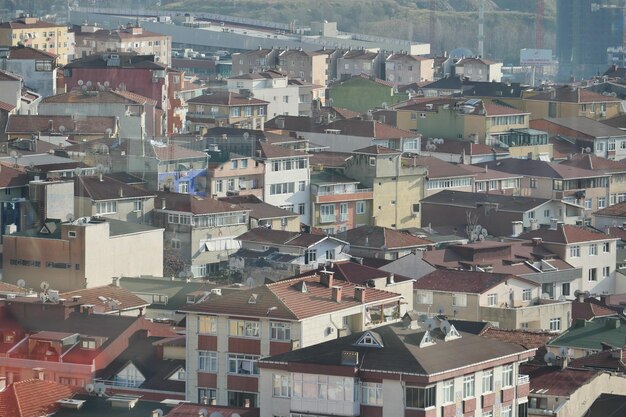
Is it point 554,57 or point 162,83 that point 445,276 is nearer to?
point 162,83

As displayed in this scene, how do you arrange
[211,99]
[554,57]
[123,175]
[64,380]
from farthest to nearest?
[554,57] < [211,99] < [123,175] < [64,380]

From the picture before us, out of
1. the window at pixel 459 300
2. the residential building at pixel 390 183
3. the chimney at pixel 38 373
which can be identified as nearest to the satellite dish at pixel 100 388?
the chimney at pixel 38 373

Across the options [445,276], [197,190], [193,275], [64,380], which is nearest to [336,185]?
[197,190]

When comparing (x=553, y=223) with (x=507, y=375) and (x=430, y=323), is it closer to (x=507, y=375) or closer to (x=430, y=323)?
(x=430, y=323)

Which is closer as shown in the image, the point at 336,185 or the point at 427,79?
the point at 336,185

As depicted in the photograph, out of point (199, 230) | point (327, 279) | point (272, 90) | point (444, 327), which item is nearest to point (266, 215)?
point (199, 230)

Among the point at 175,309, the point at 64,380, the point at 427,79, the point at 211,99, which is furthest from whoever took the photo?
the point at 427,79

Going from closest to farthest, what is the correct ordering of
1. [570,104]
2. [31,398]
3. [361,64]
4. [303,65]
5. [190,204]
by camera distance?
[31,398] → [190,204] → [570,104] → [303,65] → [361,64]
